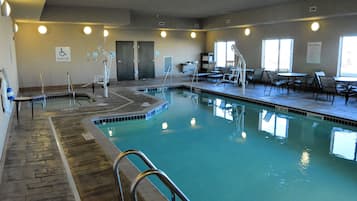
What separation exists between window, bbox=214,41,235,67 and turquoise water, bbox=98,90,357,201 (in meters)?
6.15

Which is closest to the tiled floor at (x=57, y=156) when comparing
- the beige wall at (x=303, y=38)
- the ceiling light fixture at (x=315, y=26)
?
the beige wall at (x=303, y=38)

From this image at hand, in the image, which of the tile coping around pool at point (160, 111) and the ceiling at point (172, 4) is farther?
the ceiling at point (172, 4)

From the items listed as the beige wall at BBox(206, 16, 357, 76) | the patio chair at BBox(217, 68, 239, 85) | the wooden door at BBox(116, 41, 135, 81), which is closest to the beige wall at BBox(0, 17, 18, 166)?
the wooden door at BBox(116, 41, 135, 81)

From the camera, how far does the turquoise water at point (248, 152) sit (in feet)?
11.8

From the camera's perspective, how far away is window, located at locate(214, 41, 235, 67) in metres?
13.5

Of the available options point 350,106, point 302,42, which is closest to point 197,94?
point 302,42

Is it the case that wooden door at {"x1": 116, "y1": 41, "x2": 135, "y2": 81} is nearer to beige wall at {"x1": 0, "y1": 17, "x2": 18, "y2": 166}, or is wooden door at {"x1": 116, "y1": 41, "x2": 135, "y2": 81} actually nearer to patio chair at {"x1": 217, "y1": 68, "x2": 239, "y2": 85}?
patio chair at {"x1": 217, "y1": 68, "x2": 239, "y2": 85}

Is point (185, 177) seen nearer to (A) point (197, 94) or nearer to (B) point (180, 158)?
(B) point (180, 158)

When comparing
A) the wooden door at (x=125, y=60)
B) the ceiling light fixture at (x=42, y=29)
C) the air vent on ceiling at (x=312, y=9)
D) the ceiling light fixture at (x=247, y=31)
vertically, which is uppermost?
the air vent on ceiling at (x=312, y=9)

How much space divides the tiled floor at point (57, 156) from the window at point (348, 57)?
2023 mm

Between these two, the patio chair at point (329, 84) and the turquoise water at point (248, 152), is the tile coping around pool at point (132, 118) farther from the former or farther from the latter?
the patio chair at point (329, 84)

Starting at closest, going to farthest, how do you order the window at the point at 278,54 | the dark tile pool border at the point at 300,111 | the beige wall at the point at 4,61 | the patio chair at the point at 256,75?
the beige wall at the point at 4,61, the dark tile pool border at the point at 300,111, the window at the point at 278,54, the patio chair at the point at 256,75

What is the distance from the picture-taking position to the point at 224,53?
1396cm

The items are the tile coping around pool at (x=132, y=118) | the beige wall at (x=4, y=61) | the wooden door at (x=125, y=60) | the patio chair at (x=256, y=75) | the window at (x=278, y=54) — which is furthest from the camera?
the wooden door at (x=125, y=60)
